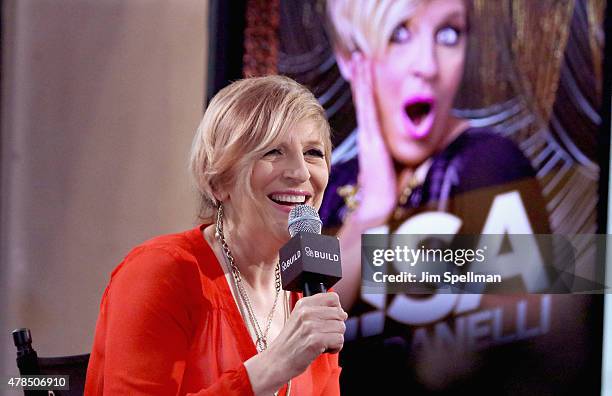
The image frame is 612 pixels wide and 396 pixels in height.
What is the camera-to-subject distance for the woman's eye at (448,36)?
282 cm

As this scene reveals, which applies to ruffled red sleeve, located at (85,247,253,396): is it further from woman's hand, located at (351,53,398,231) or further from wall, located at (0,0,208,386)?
woman's hand, located at (351,53,398,231)

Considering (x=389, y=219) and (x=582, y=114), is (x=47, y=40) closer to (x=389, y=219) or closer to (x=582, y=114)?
(x=389, y=219)

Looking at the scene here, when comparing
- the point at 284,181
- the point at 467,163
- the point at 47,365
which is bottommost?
the point at 47,365

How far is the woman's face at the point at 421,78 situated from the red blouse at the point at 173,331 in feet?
4.67

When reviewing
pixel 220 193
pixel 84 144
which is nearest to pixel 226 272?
pixel 220 193

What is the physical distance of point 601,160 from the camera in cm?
281

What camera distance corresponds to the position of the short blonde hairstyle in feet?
4.69

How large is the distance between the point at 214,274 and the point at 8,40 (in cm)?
136

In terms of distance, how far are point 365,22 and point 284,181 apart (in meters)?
1.55

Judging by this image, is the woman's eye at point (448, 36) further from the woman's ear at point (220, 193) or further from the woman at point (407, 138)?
the woman's ear at point (220, 193)

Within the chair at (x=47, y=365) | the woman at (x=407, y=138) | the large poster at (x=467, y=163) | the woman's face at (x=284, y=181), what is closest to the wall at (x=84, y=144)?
the large poster at (x=467, y=163)

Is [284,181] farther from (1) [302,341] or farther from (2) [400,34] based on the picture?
(2) [400,34]

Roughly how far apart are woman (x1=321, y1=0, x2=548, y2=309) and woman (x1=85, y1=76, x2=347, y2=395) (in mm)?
1258

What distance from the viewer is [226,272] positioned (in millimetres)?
1548
